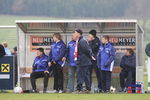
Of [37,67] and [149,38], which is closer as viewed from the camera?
[37,67]

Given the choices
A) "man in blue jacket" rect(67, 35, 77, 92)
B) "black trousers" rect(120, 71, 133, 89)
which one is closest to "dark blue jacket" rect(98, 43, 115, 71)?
"black trousers" rect(120, 71, 133, 89)

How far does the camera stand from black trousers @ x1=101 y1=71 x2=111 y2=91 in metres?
25.7

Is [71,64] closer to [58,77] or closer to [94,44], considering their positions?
[58,77]

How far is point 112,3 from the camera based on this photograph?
43.8 m

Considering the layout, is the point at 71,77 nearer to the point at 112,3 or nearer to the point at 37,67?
the point at 37,67

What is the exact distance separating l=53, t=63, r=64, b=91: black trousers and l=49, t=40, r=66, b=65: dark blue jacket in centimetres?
20

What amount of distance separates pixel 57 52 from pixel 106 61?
166 centimetres

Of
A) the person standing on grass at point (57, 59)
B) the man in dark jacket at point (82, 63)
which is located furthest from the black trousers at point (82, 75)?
the person standing on grass at point (57, 59)

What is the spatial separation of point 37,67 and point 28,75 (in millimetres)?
794

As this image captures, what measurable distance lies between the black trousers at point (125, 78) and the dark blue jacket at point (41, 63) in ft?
8.40

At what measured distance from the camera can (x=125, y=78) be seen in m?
26.3
